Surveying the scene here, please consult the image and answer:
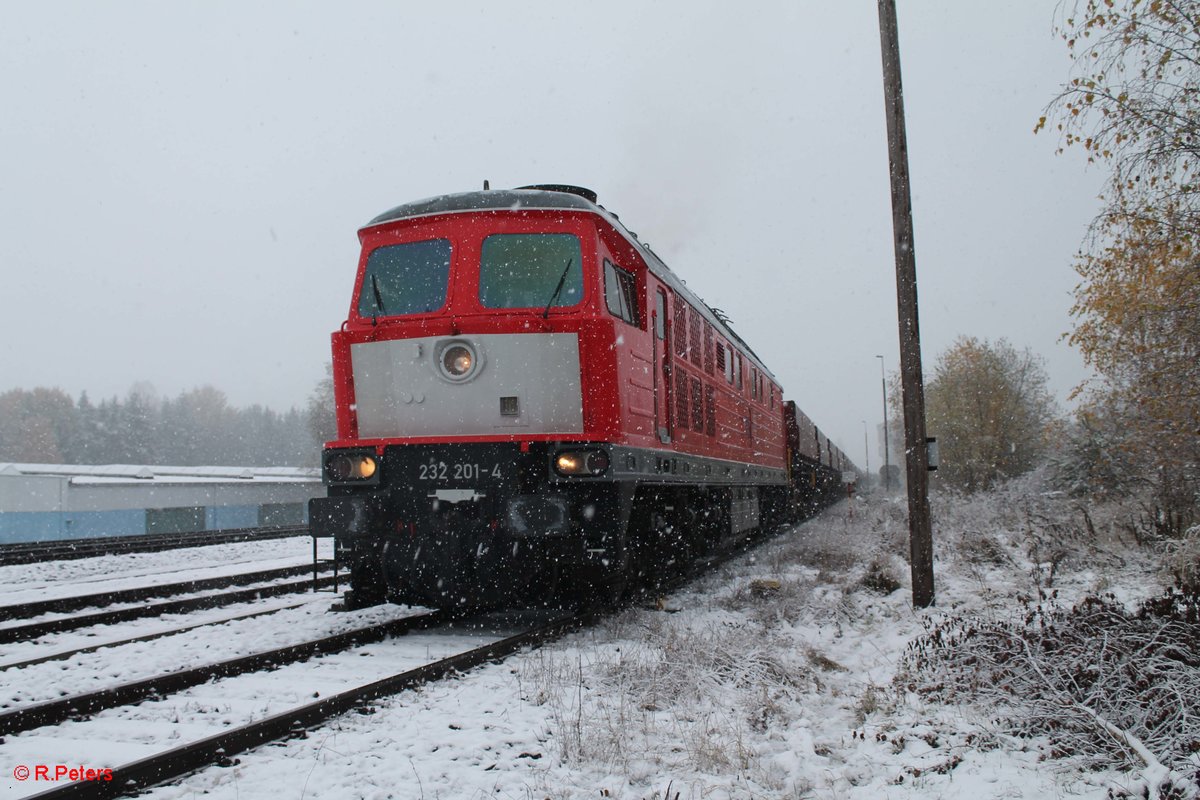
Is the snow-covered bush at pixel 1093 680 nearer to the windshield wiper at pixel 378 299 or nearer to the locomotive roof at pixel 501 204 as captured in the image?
the locomotive roof at pixel 501 204

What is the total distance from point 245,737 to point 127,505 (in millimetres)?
37348

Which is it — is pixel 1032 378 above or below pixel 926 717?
above

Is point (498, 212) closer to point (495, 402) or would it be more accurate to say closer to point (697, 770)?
point (495, 402)

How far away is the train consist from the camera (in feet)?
21.2

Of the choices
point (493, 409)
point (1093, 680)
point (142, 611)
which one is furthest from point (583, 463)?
point (142, 611)

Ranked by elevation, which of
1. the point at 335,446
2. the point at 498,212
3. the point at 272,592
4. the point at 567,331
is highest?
the point at 498,212

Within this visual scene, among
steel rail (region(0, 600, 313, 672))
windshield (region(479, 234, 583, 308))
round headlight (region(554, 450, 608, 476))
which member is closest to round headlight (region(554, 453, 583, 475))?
round headlight (region(554, 450, 608, 476))

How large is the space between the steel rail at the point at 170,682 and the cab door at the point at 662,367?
2981mm

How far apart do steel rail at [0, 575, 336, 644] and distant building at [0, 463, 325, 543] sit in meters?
22.5

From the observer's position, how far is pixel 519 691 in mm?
4863

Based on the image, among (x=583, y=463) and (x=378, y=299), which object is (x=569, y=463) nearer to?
(x=583, y=463)

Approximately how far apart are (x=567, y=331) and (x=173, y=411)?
352 ft

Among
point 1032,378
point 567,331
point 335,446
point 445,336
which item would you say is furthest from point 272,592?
point 1032,378

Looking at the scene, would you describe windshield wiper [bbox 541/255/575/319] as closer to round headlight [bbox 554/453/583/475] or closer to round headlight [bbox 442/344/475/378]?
round headlight [bbox 442/344/475/378]
